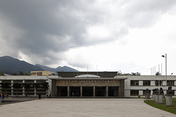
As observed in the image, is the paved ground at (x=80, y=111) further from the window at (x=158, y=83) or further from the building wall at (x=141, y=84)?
the window at (x=158, y=83)

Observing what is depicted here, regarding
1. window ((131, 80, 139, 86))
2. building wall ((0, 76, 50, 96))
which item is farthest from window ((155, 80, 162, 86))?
building wall ((0, 76, 50, 96))

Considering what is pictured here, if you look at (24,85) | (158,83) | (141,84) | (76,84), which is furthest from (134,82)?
(24,85)

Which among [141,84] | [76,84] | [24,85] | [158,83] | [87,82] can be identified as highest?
[87,82]

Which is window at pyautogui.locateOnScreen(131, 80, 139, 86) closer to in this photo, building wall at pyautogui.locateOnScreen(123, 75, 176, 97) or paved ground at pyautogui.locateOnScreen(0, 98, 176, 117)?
building wall at pyautogui.locateOnScreen(123, 75, 176, 97)

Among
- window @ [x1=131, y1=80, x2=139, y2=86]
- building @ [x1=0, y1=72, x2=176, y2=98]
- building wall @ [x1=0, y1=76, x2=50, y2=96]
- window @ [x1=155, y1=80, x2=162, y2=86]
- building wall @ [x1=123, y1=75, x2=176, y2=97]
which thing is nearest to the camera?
building @ [x1=0, y1=72, x2=176, y2=98]

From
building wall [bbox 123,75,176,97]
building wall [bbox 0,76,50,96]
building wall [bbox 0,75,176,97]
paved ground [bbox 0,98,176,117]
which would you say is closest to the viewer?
paved ground [bbox 0,98,176,117]

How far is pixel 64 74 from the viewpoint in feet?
245

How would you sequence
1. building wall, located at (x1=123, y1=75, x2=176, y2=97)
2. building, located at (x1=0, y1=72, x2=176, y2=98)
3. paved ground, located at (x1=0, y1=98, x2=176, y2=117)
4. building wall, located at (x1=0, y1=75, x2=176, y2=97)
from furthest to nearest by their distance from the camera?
building wall, located at (x1=123, y1=75, x2=176, y2=97)
building, located at (x1=0, y1=72, x2=176, y2=98)
building wall, located at (x1=0, y1=75, x2=176, y2=97)
paved ground, located at (x1=0, y1=98, x2=176, y2=117)

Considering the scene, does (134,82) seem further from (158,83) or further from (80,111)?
(80,111)

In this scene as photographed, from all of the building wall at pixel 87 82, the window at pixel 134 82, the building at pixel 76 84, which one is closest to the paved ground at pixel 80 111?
the building wall at pixel 87 82

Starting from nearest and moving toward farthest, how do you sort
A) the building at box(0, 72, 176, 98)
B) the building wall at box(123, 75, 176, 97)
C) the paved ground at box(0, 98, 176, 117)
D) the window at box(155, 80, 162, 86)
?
the paved ground at box(0, 98, 176, 117)
the building at box(0, 72, 176, 98)
the building wall at box(123, 75, 176, 97)
the window at box(155, 80, 162, 86)

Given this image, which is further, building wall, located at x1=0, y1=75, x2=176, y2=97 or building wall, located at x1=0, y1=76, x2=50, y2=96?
building wall, located at x1=0, y1=76, x2=50, y2=96

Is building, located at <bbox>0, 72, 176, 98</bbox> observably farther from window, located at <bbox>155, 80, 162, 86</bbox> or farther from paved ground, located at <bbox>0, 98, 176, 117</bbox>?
paved ground, located at <bbox>0, 98, 176, 117</bbox>

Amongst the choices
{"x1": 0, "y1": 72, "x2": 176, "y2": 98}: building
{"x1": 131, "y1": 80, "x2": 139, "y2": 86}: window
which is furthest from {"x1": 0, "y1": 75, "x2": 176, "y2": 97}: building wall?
{"x1": 131, "y1": 80, "x2": 139, "y2": 86}: window
